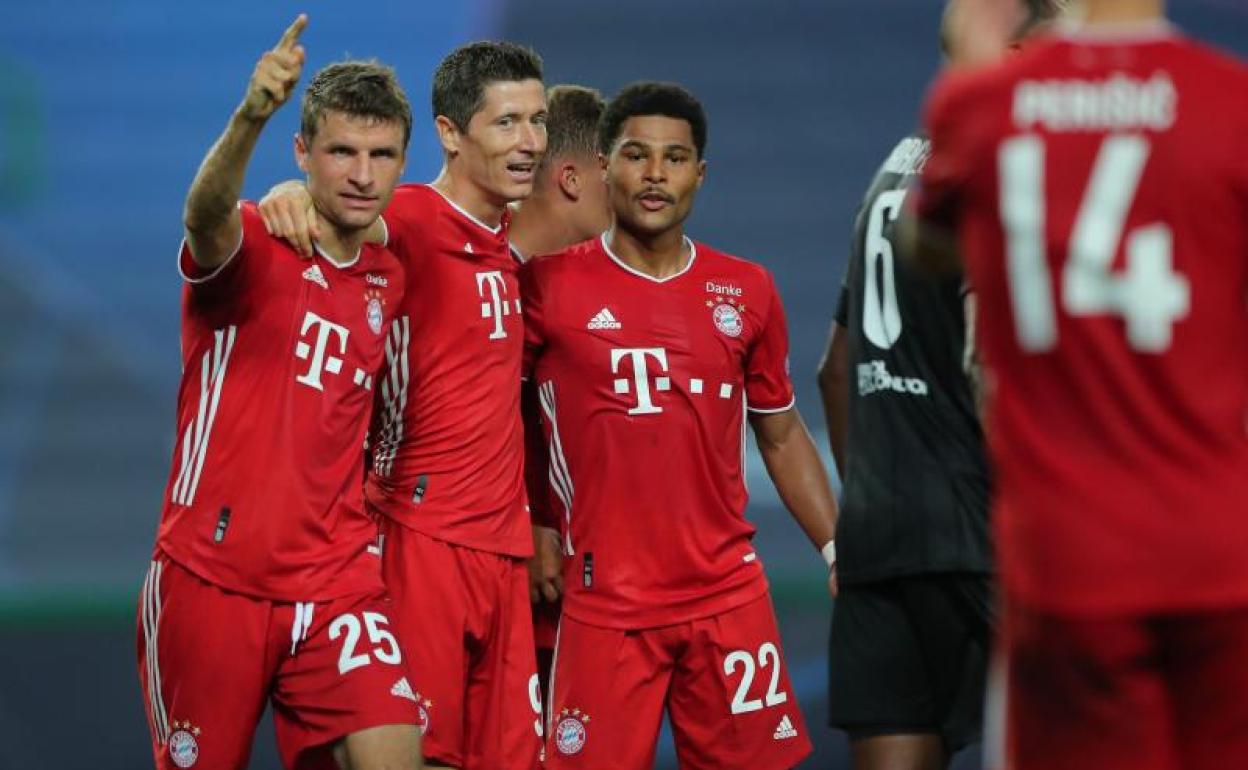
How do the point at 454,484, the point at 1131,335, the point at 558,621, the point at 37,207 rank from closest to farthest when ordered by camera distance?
the point at 1131,335 → the point at 454,484 → the point at 558,621 → the point at 37,207

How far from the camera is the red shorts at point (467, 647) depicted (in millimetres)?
5980

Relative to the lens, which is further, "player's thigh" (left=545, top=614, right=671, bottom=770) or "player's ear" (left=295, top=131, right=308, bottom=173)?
"player's thigh" (left=545, top=614, right=671, bottom=770)

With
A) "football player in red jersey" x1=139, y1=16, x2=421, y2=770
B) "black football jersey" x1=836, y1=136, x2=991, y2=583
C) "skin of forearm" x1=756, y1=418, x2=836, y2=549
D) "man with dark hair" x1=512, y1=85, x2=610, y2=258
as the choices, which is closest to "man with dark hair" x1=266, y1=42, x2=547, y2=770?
"football player in red jersey" x1=139, y1=16, x2=421, y2=770

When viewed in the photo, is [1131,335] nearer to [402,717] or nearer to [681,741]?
[402,717]

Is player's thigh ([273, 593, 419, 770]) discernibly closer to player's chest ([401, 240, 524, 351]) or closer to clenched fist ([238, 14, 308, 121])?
player's chest ([401, 240, 524, 351])

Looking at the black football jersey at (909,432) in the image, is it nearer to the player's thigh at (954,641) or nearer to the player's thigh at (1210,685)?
the player's thigh at (954,641)

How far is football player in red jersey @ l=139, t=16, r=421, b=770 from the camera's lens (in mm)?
5414

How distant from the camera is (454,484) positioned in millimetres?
6020

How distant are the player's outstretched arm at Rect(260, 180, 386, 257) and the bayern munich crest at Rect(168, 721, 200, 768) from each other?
136 centimetres

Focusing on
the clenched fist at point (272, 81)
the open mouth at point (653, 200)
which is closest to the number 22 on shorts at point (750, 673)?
the open mouth at point (653, 200)

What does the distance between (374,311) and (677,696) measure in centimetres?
156

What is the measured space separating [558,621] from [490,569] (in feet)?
1.63

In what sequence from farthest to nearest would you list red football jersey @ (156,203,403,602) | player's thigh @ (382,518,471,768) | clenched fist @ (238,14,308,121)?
player's thigh @ (382,518,471,768) < red football jersey @ (156,203,403,602) < clenched fist @ (238,14,308,121)

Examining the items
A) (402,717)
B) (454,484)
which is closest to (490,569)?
(454,484)
